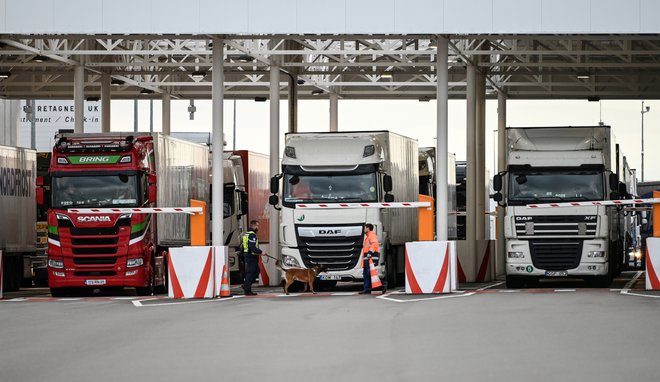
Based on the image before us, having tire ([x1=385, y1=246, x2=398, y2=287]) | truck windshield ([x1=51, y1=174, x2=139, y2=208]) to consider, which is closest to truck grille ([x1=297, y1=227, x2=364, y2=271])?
tire ([x1=385, y1=246, x2=398, y2=287])

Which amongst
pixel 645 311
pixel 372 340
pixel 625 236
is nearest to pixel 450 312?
pixel 645 311

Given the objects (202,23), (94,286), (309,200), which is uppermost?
(202,23)

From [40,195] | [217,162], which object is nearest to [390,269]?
[217,162]

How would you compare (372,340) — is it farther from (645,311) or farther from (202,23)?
(202,23)

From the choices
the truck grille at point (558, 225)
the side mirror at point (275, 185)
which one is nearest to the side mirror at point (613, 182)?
the truck grille at point (558, 225)

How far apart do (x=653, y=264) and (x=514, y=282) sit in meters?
3.92

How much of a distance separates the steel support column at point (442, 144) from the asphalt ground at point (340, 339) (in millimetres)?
2332

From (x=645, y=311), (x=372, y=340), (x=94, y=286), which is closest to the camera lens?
Answer: (x=372, y=340)

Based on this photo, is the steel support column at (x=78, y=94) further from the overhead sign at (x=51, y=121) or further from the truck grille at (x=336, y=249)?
the overhead sign at (x=51, y=121)

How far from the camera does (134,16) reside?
2595cm

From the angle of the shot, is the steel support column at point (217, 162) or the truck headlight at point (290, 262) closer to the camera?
the steel support column at point (217, 162)

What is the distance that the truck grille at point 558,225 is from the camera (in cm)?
2767

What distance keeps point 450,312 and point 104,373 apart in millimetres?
8375

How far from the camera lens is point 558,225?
27.8 metres
